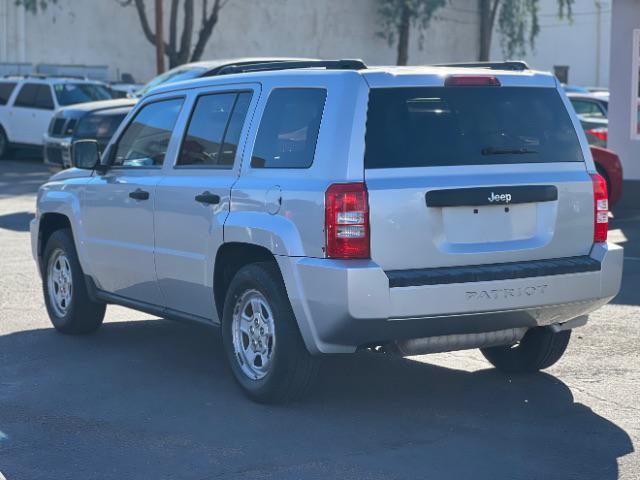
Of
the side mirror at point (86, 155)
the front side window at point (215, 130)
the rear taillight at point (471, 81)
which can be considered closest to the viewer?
the rear taillight at point (471, 81)

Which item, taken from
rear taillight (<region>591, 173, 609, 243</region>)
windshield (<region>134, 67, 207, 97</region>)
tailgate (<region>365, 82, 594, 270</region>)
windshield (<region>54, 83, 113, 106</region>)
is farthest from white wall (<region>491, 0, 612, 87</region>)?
tailgate (<region>365, 82, 594, 270</region>)

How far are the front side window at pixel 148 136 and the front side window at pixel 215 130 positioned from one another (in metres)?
0.26

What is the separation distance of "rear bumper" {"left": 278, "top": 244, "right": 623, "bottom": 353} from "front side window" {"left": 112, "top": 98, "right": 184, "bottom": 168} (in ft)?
5.95

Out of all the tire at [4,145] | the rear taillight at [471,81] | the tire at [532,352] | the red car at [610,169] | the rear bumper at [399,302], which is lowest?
the tire at [4,145]

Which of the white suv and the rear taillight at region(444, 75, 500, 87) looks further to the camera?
the white suv

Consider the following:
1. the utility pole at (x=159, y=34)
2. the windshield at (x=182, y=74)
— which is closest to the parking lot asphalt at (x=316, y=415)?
the windshield at (x=182, y=74)

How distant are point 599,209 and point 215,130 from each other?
228 cm

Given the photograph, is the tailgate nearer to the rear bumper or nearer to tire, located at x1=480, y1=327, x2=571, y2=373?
the rear bumper

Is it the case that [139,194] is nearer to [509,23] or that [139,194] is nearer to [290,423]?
[290,423]

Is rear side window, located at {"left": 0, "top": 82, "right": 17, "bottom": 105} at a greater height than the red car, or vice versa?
rear side window, located at {"left": 0, "top": 82, "right": 17, "bottom": 105}

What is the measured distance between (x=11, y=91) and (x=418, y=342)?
23.4 metres

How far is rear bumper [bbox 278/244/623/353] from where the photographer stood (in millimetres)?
6102

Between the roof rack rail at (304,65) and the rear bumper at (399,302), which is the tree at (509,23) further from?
the rear bumper at (399,302)

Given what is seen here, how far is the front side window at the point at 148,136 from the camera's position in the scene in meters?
7.89
